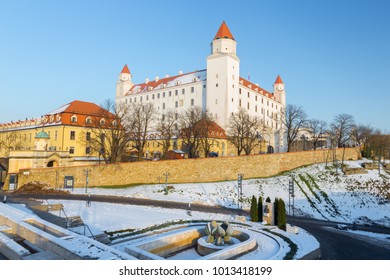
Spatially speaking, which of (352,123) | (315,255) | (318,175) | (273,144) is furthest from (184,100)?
(315,255)

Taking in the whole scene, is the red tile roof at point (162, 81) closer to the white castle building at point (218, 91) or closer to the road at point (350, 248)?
the white castle building at point (218, 91)

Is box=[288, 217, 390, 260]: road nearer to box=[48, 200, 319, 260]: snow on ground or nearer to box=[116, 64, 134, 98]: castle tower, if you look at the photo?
box=[48, 200, 319, 260]: snow on ground

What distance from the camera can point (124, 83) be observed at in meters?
87.4

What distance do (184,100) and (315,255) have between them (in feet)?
201

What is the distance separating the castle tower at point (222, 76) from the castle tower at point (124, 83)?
106ft

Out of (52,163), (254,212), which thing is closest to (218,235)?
(254,212)

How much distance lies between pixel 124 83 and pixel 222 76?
36320 mm

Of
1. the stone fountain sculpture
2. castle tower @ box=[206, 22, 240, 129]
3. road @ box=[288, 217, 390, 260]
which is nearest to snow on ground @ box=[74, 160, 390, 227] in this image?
road @ box=[288, 217, 390, 260]

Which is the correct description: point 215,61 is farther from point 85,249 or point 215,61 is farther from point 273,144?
point 85,249

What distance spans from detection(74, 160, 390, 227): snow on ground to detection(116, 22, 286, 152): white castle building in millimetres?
26841

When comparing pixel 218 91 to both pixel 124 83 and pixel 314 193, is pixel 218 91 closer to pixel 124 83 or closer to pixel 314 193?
pixel 124 83

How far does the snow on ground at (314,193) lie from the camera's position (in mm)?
28750

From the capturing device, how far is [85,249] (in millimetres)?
8398

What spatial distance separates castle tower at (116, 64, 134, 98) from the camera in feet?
287
